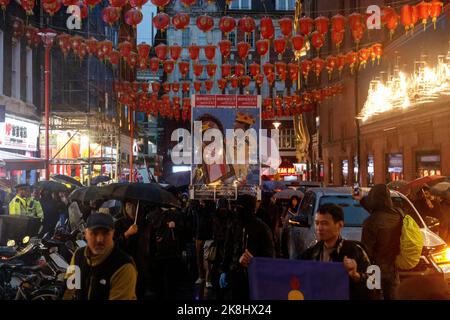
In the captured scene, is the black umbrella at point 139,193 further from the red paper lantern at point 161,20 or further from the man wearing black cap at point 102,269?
the red paper lantern at point 161,20

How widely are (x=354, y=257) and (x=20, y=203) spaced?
1104 cm

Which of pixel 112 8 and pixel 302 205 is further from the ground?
pixel 112 8

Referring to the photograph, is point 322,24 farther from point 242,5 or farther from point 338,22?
point 242,5

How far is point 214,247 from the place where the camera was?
7727 mm

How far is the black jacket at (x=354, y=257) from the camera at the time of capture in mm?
4383

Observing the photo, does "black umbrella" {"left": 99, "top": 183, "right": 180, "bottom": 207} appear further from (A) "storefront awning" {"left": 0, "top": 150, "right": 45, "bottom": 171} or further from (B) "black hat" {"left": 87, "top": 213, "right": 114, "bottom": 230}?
(A) "storefront awning" {"left": 0, "top": 150, "right": 45, "bottom": 171}

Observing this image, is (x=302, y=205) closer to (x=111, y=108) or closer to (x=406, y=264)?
(x=406, y=264)

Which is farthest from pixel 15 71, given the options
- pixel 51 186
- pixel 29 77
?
pixel 51 186

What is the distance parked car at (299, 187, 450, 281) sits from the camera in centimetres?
809

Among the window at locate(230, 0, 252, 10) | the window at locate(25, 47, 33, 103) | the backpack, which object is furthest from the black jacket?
the window at locate(230, 0, 252, 10)

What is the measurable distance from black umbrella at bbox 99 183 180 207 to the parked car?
7.60ft

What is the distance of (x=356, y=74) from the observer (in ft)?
107
